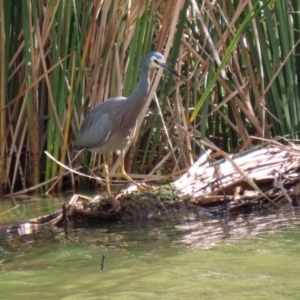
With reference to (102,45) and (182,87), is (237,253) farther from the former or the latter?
(182,87)

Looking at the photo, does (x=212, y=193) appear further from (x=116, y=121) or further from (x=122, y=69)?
(x=122, y=69)

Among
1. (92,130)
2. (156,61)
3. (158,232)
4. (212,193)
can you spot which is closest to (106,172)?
(92,130)

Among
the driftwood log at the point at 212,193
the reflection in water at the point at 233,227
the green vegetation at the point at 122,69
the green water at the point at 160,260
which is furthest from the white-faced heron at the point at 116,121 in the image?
the reflection in water at the point at 233,227

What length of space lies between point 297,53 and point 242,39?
0.47m

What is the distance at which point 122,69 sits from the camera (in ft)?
21.6

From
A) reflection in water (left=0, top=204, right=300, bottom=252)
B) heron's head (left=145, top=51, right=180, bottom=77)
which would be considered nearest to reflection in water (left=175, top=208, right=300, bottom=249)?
reflection in water (left=0, top=204, right=300, bottom=252)

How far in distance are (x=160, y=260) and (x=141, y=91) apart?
2453 mm

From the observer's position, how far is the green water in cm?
360

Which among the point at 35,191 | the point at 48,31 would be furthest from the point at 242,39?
the point at 35,191

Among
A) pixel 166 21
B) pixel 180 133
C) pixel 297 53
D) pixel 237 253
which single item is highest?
pixel 166 21

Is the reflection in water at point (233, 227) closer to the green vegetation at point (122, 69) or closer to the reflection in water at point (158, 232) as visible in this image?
the reflection in water at point (158, 232)

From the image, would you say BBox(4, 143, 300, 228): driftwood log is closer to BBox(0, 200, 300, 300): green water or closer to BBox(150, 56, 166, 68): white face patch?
BBox(0, 200, 300, 300): green water

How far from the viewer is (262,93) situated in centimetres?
649

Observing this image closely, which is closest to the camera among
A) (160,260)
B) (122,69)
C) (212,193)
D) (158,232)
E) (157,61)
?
(160,260)
